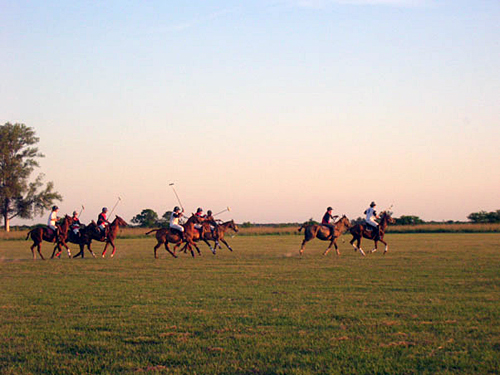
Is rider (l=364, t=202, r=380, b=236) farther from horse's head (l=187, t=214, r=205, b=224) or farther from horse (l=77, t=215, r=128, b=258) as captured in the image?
horse (l=77, t=215, r=128, b=258)

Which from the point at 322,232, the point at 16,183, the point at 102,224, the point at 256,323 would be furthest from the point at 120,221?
the point at 16,183

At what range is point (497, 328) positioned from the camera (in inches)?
335

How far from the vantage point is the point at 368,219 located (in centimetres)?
2619

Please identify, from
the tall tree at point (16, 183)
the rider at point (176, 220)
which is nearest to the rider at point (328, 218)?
the rider at point (176, 220)

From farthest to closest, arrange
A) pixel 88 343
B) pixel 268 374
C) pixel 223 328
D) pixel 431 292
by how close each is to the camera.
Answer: pixel 431 292 → pixel 223 328 → pixel 88 343 → pixel 268 374

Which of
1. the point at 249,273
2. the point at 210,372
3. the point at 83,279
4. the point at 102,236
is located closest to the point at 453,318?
the point at 210,372

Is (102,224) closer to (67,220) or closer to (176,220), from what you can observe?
(67,220)

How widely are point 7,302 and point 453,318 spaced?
902 cm

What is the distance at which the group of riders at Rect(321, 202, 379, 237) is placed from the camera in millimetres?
25820

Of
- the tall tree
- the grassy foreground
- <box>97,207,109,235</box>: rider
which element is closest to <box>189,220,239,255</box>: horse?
<box>97,207,109,235</box>: rider

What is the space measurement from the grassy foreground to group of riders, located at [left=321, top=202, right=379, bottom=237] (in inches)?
345

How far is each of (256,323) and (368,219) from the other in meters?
17.8

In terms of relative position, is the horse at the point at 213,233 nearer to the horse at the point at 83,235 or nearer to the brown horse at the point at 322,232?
the brown horse at the point at 322,232

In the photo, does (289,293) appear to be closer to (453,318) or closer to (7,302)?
(453,318)
